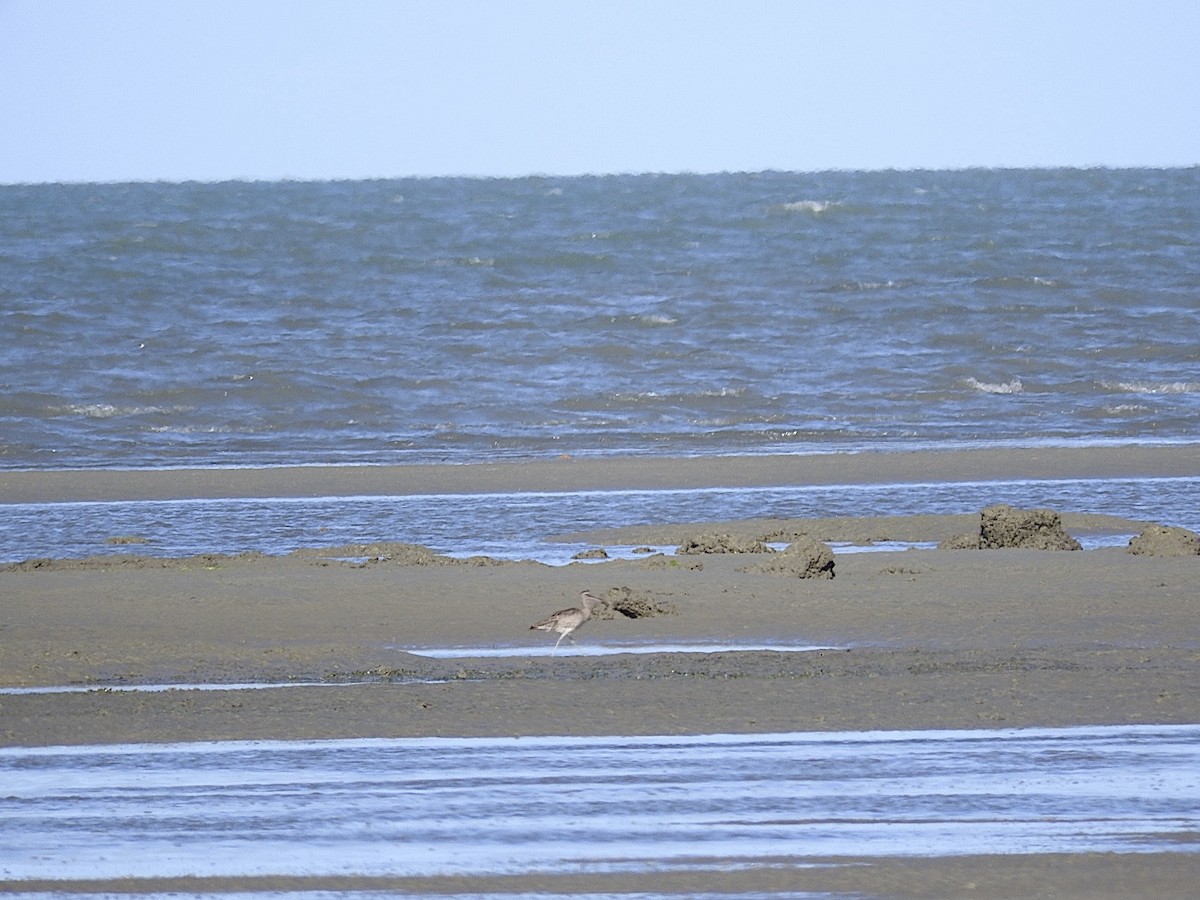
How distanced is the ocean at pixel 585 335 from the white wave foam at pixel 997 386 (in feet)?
0.16

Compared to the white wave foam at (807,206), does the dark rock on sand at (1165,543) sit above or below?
below

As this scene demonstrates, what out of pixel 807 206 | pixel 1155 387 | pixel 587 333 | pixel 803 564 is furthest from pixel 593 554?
pixel 807 206

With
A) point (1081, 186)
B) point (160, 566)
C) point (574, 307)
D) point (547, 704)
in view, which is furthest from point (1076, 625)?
point (1081, 186)

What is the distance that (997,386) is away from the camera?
71.6 ft

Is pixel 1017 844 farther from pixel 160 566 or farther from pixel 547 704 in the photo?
pixel 160 566

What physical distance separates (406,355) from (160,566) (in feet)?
44.8

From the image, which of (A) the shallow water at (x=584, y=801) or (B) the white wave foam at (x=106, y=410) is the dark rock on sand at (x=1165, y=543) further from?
(B) the white wave foam at (x=106, y=410)

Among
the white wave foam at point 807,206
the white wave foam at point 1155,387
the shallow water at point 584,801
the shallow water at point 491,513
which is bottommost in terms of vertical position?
the shallow water at point 584,801

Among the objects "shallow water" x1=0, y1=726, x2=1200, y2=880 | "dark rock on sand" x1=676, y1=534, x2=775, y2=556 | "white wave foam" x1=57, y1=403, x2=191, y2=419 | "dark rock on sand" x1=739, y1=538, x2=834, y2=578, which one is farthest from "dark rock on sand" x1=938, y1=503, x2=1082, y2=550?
"white wave foam" x1=57, y1=403, x2=191, y2=419

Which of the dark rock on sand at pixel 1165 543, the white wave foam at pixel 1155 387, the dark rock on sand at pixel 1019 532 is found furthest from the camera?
the white wave foam at pixel 1155 387

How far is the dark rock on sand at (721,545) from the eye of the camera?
10617 mm

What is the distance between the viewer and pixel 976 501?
520 inches

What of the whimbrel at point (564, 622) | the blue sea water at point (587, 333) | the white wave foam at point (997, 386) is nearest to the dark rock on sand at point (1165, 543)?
the whimbrel at point (564, 622)

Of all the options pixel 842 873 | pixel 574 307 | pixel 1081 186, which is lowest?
pixel 842 873
